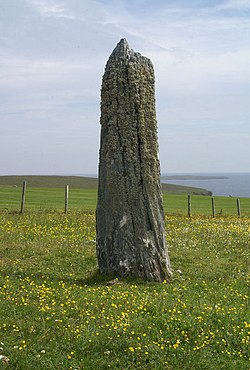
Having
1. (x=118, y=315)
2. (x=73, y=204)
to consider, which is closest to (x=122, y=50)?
(x=118, y=315)

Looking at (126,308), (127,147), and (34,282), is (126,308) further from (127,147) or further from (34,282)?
(127,147)

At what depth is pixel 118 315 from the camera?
32.4 feet

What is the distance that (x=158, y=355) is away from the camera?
326 inches

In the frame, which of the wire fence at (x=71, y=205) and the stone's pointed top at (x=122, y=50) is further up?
the stone's pointed top at (x=122, y=50)

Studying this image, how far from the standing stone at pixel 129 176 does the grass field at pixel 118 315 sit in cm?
69

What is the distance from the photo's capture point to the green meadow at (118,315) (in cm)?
821

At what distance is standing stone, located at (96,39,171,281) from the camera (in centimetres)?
1309

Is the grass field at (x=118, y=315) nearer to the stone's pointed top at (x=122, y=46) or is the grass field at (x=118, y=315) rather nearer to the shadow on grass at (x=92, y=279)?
the shadow on grass at (x=92, y=279)

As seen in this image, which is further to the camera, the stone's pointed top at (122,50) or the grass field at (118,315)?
the stone's pointed top at (122,50)

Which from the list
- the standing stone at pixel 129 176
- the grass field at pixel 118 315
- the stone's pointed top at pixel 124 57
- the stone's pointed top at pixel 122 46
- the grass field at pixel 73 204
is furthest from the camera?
the grass field at pixel 73 204

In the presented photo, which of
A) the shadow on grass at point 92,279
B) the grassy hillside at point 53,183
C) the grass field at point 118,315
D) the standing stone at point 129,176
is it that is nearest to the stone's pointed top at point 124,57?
the standing stone at point 129,176

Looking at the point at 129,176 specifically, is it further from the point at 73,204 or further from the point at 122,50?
the point at 73,204

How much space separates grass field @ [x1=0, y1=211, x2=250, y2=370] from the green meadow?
2 cm

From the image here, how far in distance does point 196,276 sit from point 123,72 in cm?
611
